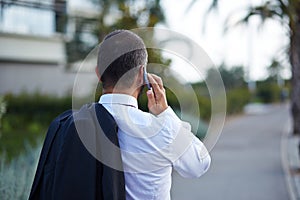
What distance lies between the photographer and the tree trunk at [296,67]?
9.46 meters

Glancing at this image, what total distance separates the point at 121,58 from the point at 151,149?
39cm

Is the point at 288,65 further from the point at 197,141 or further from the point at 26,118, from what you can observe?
the point at 197,141

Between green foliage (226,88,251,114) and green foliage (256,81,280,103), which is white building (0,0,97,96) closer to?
green foliage (226,88,251,114)

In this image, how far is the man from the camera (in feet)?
5.16

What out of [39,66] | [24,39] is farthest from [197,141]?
[39,66]

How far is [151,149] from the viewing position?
1.62m

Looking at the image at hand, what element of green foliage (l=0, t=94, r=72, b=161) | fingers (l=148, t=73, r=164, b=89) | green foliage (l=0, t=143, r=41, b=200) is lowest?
green foliage (l=0, t=143, r=41, b=200)

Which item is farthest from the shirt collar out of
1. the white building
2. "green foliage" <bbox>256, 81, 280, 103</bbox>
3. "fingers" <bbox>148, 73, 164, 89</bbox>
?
"green foliage" <bbox>256, 81, 280, 103</bbox>

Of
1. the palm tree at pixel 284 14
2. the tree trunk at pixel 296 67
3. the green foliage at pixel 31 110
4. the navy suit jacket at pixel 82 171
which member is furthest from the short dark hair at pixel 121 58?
the green foliage at pixel 31 110

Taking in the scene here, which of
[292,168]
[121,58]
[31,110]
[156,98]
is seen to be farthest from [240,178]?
[31,110]

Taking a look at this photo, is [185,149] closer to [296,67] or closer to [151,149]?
[151,149]

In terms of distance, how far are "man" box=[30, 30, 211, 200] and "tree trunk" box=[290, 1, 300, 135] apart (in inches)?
275

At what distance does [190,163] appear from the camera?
5.30ft

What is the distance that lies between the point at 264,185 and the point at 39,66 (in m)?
14.1
